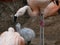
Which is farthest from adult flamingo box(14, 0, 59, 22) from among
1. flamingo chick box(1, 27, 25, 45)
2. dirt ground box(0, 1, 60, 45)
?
flamingo chick box(1, 27, 25, 45)

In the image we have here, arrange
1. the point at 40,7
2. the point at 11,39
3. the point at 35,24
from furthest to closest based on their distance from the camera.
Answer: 1. the point at 35,24
2. the point at 40,7
3. the point at 11,39

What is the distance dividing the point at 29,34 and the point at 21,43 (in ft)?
1.06

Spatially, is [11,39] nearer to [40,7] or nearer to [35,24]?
[40,7]

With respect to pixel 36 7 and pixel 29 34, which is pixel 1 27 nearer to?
pixel 29 34

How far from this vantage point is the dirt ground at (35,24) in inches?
87.4

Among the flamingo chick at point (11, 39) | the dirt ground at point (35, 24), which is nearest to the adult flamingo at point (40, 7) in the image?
the dirt ground at point (35, 24)

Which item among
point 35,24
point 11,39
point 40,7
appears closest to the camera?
point 11,39

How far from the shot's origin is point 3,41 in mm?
1830

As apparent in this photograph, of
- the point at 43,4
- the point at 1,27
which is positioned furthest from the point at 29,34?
the point at 1,27

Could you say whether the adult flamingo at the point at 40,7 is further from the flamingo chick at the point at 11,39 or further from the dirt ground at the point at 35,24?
the flamingo chick at the point at 11,39

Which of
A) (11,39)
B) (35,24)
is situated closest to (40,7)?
(11,39)

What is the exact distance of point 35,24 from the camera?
8.22 feet

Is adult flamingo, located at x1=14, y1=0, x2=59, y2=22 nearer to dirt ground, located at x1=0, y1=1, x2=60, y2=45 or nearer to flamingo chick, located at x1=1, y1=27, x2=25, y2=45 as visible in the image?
dirt ground, located at x1=0, y1=1, x2=60, y2=45

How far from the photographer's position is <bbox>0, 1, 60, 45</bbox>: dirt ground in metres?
2.22
